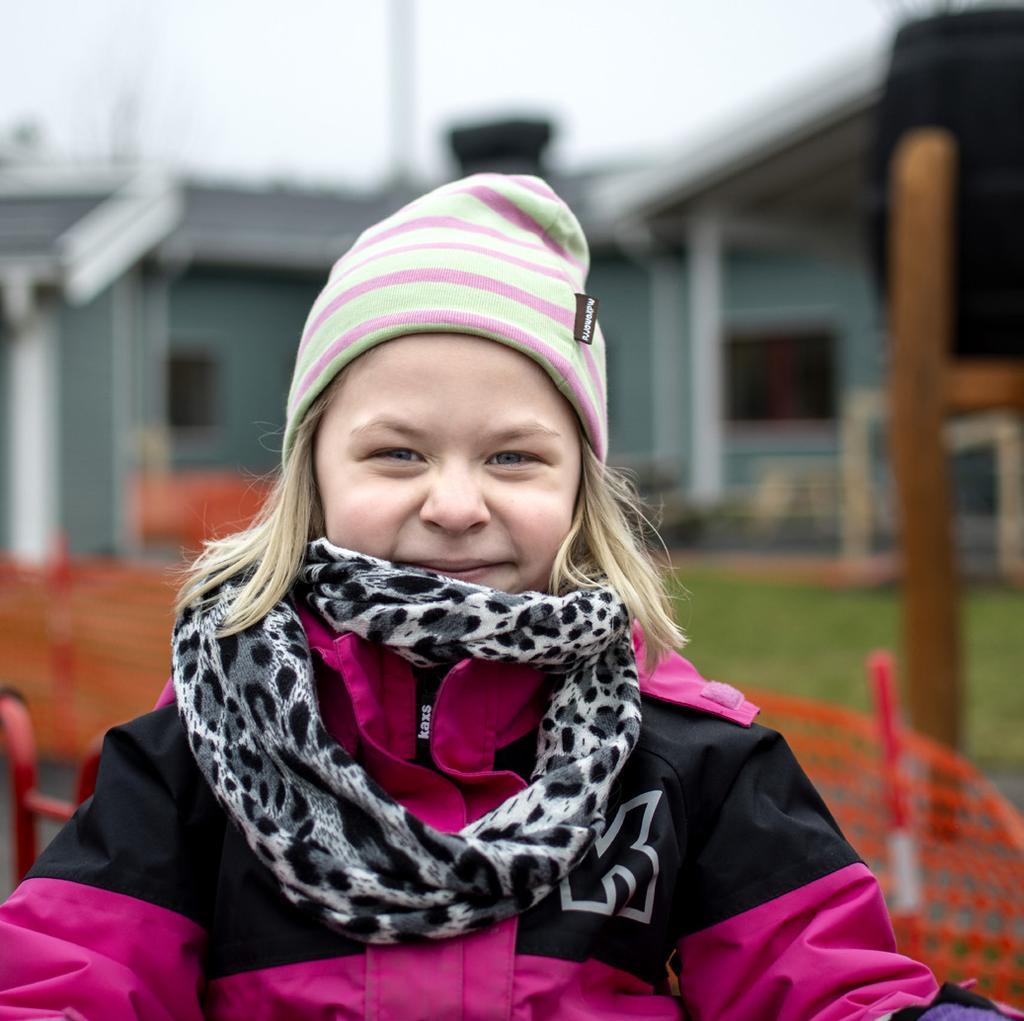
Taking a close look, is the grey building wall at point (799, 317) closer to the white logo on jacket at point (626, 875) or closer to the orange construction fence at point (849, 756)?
the orange construction fence at point (849, 756)

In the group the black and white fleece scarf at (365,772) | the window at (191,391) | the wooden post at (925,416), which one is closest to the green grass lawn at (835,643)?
the wooden post at (925,416)

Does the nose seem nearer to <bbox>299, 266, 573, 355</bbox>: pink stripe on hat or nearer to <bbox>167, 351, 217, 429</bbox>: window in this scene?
<bbox>299, 266, 573, 355</bbox>: pink stripe on hat

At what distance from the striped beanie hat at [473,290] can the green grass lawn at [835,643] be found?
322cm

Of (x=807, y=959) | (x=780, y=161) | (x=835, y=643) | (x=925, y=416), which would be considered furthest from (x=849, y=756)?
(x=780, y=161)

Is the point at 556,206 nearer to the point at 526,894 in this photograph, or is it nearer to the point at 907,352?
the point at 526,894

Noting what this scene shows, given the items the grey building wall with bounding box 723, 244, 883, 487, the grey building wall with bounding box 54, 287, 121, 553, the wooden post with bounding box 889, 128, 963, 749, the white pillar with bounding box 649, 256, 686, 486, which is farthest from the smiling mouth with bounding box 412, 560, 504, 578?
the grey building wall with bounding box 723, 244, 883, 487

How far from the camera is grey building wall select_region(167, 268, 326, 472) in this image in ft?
56.6

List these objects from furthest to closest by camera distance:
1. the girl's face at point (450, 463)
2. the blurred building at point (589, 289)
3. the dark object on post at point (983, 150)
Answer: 1. the blurred building at point (589, 289)
2. the dark object on post at point (983, 150)
3. the girl's face at point (450, 463)

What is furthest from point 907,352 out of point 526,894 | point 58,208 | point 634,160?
point 634,160

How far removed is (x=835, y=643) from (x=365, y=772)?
6628mm

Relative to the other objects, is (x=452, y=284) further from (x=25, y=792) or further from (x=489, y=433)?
(x=25, y=792)

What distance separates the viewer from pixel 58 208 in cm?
1069

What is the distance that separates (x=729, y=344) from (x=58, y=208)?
10.6m

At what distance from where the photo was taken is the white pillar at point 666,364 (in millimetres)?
17125
